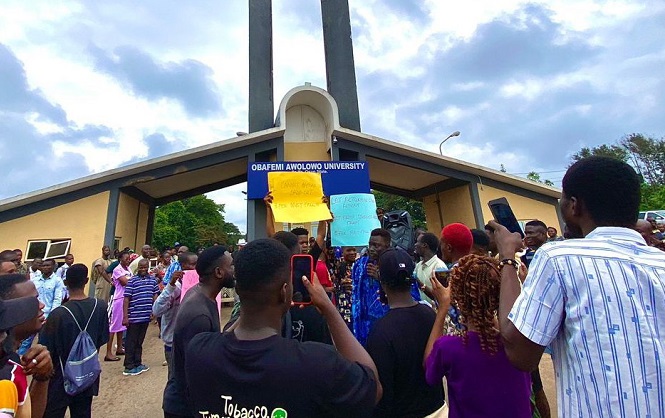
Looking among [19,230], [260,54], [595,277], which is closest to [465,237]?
[595,277]

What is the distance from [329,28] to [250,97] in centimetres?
456

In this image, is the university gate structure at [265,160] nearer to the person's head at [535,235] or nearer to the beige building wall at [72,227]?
the beige building wall at [72,227]

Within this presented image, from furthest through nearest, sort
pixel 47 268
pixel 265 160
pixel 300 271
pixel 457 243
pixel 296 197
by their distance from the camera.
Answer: pixel 265 160, pixel 47 268, pixel 296 197, pixel 457 243, pixel 300 271

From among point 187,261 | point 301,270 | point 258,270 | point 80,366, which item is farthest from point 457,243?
point 187,261

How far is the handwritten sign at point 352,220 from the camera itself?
16.9ft

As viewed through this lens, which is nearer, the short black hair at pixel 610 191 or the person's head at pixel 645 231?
the short black hair at pixel 610 191

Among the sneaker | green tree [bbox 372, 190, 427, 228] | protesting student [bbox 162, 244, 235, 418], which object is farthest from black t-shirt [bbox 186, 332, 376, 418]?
green tree [bbox 372, 190, 427, 228]

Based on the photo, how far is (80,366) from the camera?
10.4 ft

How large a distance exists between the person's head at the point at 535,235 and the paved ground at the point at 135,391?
179cm

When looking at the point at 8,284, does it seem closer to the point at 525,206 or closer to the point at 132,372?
the point at 132,372

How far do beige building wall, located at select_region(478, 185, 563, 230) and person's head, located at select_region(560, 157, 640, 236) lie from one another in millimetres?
12268

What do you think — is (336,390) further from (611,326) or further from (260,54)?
(260,54)

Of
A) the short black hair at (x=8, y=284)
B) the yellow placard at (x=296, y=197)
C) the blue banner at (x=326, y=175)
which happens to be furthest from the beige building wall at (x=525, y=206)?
the short black hair at (x=8, y=284)

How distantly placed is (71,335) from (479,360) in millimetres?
3469
